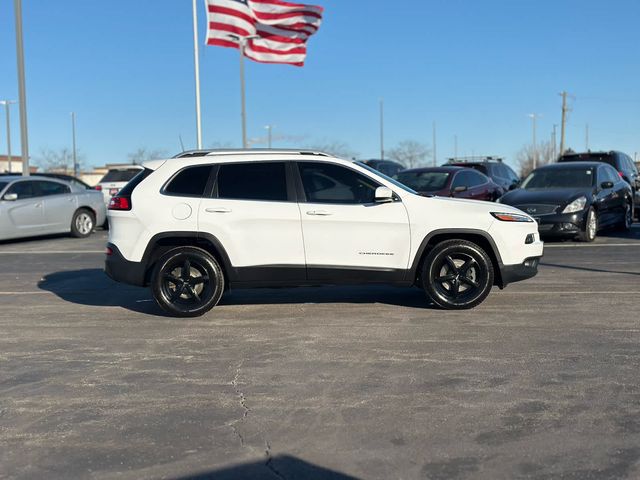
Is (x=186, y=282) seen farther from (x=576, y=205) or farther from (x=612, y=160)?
(x=612, y=160)

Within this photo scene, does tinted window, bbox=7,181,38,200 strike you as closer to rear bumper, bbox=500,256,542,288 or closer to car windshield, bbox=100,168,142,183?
car windshield, bbox=100,168,142,183

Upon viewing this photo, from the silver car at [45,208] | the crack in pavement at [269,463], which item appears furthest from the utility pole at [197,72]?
the crack in pavement at [269,463]

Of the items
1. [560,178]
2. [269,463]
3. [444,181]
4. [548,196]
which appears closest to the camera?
[269,463]

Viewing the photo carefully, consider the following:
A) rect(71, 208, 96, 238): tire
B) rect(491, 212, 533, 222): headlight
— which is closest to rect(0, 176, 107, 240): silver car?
rect(71, 208, 96, 238): tire

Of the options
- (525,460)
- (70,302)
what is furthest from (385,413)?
(70,302)

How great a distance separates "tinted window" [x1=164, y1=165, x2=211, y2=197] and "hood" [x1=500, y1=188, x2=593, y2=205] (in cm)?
787

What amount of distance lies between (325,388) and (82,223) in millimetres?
13446

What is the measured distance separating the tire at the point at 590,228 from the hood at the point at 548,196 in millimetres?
370

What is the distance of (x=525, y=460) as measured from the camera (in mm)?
3750

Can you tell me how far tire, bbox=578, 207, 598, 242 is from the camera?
13.6m

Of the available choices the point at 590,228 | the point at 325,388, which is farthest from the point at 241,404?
the point at 590,228

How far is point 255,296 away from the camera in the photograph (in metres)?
8.73

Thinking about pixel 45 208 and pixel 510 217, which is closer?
pixel 510 217

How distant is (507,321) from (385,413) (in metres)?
2.96
